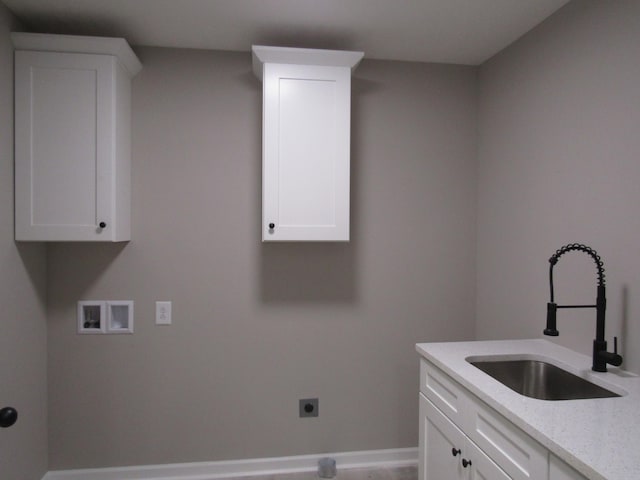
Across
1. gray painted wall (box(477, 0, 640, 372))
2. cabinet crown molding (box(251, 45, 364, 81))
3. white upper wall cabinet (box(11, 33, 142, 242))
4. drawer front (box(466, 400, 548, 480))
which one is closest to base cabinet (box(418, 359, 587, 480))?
drawer front (box(466, 400, 548, 480))

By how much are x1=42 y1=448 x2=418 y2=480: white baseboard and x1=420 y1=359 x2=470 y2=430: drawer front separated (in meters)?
0.85

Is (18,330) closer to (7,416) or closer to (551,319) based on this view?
(7,416)

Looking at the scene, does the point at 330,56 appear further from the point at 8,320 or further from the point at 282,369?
the point at 8,320

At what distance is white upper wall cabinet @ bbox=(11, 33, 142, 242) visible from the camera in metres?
1.85

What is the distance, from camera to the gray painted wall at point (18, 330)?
1771mm

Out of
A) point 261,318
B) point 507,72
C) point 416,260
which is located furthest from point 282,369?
point 507,72

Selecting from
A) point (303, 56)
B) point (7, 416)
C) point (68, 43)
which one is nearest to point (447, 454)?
point (7, 416)

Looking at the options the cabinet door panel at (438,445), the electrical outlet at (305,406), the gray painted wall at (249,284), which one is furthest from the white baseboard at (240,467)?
the cabinet door panel at (438,445)

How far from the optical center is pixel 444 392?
5.25 ft

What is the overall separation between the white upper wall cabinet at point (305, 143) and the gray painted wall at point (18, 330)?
45.1 inches

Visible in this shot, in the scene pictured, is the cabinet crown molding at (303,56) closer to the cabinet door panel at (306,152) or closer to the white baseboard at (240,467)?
the cabinet door panel at (306,152)

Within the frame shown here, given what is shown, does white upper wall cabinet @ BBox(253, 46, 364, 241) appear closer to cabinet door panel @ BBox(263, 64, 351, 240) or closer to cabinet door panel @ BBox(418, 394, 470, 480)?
cabinet door panel @ BBox(263, 64, 351, 240)

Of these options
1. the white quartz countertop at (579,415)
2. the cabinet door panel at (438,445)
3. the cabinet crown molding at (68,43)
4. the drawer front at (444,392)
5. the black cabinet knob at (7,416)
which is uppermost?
the cabinet crown molding at (68,43)

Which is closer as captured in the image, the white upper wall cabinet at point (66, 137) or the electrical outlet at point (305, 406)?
the white upper wall cabinet at point (66, 137)
